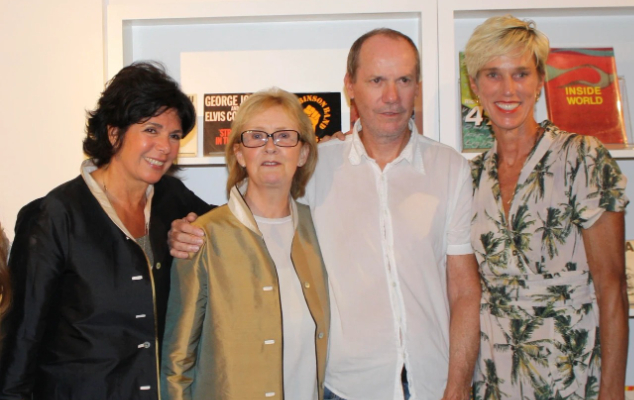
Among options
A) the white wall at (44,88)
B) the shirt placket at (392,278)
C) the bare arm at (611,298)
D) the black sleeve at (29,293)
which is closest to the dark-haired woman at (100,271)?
the black sleeve at (29,293)

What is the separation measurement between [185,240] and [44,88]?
3.50ft

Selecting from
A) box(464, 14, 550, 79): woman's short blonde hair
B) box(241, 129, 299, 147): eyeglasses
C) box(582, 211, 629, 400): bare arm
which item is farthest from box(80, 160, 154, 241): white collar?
box(582, 211, 629, 400): bare arm

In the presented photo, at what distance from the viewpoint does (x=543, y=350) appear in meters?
1.80

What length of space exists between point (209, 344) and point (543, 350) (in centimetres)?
105

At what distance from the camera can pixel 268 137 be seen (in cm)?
189

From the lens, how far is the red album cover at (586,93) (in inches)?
95.0

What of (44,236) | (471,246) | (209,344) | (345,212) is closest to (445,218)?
(471,246)

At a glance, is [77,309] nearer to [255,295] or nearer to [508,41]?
[255,295]

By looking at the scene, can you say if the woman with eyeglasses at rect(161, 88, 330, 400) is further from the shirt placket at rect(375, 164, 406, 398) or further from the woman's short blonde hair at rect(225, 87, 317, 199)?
the shirt placket at rect(375, 164, 406, 398)

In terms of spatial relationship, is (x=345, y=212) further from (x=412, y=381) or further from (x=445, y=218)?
(x=412, y=381)

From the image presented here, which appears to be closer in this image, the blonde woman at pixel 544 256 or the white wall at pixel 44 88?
the blonde woman at pixel 544 256

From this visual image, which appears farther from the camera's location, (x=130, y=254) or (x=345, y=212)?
(x=345, y=212)

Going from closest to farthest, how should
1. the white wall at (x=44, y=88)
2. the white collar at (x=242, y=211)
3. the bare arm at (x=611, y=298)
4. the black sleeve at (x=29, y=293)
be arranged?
the black sleeve at (x=29, y=293)
the bare arm at (x=611, y=298)
the white collar at (x=242, y=211)
the white wall at (x=44, y=88)

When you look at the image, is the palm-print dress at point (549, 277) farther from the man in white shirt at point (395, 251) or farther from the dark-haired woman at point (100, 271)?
the dark-haired woman at point (100, 271)
